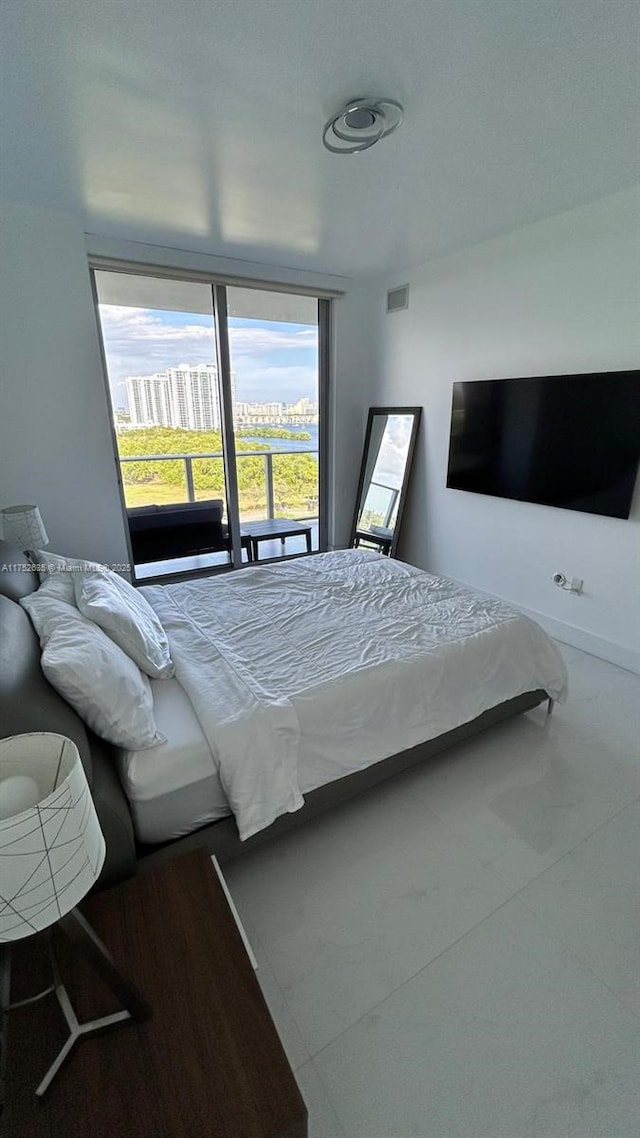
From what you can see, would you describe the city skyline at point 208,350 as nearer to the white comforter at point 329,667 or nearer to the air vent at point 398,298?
the air vent at point 398,298

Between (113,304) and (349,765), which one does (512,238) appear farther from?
(349,765)

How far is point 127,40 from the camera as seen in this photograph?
57.4 inches

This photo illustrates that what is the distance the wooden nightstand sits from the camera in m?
0.71

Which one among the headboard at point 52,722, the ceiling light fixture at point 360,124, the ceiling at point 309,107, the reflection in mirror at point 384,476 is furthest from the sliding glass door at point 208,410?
the headboard at point 52,722

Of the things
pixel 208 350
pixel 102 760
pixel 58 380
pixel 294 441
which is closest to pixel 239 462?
pixel 294 441

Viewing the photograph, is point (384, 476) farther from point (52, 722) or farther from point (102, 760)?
point (52, 722)

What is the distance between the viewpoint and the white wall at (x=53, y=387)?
280 centimetres

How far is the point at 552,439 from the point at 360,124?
1921 mm

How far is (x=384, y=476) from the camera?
14.0ft

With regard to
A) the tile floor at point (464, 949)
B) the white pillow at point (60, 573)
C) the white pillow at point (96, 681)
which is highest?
the white pillow at point (60, 573)

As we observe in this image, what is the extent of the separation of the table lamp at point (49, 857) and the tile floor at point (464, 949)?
662mm

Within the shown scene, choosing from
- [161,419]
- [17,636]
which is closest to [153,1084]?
[17,636]

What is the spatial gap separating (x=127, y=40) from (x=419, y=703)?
2438 mm

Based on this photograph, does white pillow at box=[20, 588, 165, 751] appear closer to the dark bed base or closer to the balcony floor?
the dark bed base
